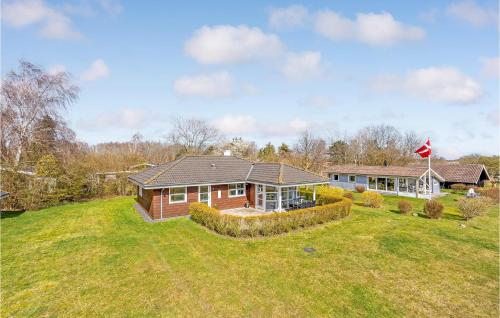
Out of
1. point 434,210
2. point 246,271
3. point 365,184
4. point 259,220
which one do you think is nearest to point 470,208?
point 434,210

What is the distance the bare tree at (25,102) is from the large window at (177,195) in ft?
50.4

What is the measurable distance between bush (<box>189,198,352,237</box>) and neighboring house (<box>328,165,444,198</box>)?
16880 mm

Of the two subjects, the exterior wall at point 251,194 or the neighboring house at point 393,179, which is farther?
the neighboring house at point 393,179

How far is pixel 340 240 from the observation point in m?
12.4

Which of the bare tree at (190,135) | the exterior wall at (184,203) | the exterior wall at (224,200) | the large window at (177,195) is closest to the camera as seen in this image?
the exterior wall at (184,203)

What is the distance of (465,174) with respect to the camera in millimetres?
32688

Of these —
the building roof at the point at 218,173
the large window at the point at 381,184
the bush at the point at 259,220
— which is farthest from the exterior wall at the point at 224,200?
the large window at the point at 381,184

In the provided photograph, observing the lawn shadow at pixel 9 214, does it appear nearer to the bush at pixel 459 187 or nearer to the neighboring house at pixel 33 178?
the neighboring house at pixel 33 178

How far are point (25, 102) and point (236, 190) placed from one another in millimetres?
20294

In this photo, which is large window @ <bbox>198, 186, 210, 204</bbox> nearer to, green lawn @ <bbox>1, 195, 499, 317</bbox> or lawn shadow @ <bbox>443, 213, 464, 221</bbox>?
green lawn @ <bbox>1, 195, 499, 317</bbox>

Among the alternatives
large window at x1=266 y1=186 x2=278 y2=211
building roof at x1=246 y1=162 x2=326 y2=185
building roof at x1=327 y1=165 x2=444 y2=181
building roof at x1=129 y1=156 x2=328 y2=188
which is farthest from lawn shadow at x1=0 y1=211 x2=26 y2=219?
building roof at x1=327 y1=165 x2=444 y2=181

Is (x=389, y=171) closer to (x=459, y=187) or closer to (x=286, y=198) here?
(x=459, y=187)

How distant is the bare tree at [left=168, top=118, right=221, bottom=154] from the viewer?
49375mm

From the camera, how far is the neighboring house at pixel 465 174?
3163cm
